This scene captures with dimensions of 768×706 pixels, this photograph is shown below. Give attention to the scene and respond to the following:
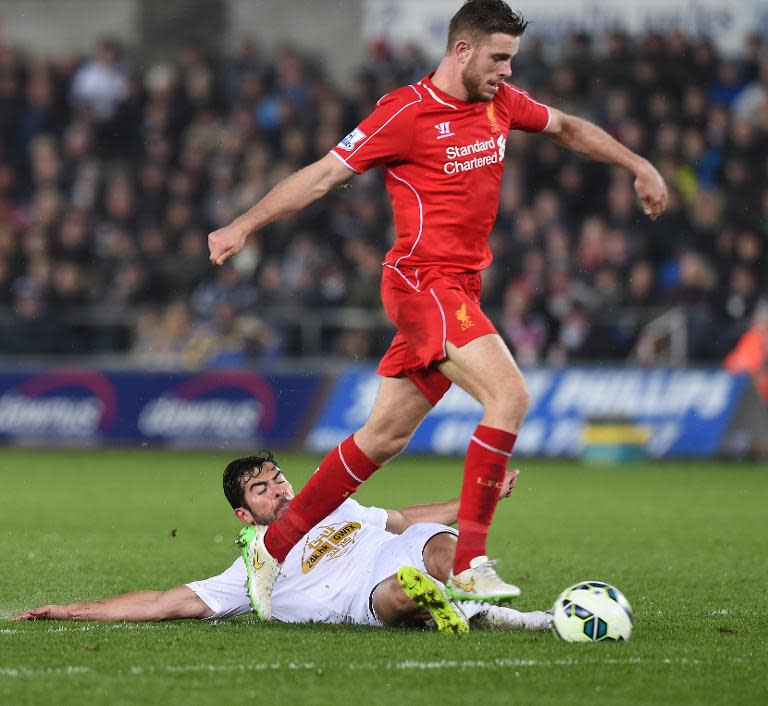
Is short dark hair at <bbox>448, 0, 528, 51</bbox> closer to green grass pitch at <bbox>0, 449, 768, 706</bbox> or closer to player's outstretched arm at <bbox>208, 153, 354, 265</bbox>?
player's outstretched arm at <bbox>208, 153, 354, 265</bbox>

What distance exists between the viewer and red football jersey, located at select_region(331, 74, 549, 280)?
668cm

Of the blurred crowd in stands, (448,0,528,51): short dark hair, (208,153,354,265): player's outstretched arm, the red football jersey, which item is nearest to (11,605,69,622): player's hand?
(208,153,354,265): player's outstretched arm

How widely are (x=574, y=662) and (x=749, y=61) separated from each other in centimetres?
1572

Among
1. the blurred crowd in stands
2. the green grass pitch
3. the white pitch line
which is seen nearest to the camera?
the green grass pitch

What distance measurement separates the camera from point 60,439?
18859 millimetres

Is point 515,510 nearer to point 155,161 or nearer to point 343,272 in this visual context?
point 343,272

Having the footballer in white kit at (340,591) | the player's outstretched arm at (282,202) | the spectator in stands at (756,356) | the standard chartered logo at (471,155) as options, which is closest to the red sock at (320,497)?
the footballer in white kit at (340,591)

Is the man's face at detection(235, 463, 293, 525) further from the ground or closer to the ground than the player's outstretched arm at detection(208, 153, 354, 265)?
closer to the ground

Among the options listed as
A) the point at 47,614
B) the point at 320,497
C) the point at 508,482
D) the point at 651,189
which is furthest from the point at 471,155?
the point at 47,614

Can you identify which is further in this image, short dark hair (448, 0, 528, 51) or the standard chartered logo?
the standard chartered logo

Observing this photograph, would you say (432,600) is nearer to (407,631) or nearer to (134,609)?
(407,631)

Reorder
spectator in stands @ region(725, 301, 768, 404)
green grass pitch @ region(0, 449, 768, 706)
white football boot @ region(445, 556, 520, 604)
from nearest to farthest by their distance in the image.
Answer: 1. green grass pitch @ region(0, 449, 768, 706)
2. white football boot @ region(445, 556, 520, 604)
3. spectator in stands @ region(725, 301, 768, 404)

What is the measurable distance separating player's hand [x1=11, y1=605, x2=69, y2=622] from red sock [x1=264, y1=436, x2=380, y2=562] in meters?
0.92

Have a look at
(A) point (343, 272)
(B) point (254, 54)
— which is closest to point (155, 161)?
(B) point (254, 54)
